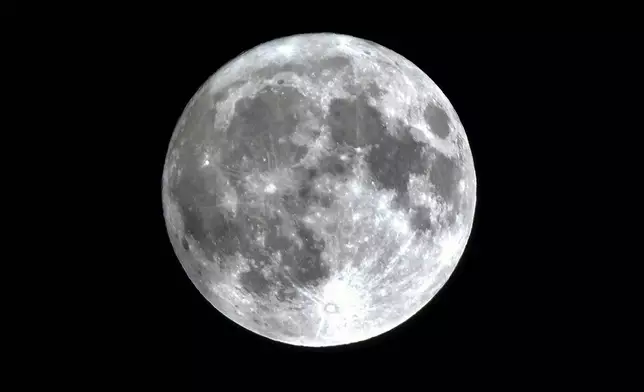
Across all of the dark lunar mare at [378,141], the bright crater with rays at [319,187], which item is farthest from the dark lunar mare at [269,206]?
the dark lunar mare at [378,141]

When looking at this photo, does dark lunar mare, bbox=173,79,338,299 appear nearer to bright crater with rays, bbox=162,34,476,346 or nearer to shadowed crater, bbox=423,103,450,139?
bright crater with rays, bbox=162,34,476,346

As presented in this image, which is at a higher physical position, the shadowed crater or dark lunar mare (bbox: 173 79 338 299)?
the shadowed crater

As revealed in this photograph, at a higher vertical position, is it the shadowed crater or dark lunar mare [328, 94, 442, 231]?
the shadowed crater

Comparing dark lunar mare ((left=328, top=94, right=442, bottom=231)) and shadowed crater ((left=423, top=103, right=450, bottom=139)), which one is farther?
shadowed crater ((left=423, top=103, right=450, bottom=139))

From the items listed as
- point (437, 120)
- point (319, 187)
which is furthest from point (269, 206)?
point (437, 120)

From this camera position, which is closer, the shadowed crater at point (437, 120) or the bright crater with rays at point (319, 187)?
the bright crater with rays at point (319, 187)

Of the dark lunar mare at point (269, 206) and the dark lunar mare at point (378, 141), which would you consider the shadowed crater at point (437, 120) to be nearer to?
the dark lunar mare at point (378, 141)

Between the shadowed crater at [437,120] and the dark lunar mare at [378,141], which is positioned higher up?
the shadowed crater at [437,120]

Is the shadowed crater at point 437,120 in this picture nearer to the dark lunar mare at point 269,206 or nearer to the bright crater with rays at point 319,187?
the bright crater with rays at point 319,187

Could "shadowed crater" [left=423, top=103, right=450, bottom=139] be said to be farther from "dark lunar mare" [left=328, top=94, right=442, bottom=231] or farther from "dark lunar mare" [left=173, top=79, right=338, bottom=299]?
"dark lunar mare" [left=173, top=79, right=338, bottom=299]

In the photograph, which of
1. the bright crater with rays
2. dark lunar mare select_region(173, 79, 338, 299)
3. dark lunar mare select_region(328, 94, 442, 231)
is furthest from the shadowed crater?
dark lunar mare select_region(173, 79, 338, 299)
